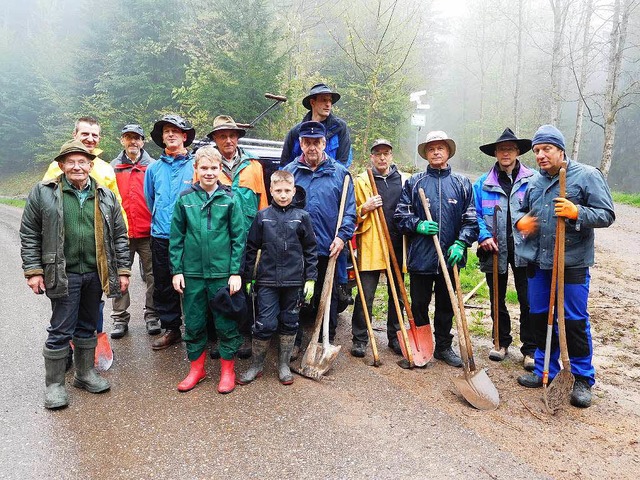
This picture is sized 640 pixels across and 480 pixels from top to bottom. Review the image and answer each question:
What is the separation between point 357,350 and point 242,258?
5.17ft

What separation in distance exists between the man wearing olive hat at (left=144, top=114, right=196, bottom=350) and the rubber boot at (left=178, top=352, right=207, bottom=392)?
A: 87 centimetres

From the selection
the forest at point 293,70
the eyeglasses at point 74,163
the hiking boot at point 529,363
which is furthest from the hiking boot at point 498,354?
the forest at point 293,70

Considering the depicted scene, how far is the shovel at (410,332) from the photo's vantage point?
425cm

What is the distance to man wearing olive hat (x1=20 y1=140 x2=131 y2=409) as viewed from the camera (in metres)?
3.42

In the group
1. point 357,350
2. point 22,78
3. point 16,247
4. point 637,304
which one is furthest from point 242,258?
point 22,78

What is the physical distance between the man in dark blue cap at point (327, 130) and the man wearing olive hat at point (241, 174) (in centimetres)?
44

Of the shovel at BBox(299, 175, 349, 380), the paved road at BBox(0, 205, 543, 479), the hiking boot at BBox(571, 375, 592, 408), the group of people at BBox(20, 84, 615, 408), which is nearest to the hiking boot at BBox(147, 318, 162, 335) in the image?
the group of people at BBox(20, 84, 615, 408)

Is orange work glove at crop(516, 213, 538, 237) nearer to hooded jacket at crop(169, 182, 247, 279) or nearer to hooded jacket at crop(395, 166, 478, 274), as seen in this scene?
hooded jacket at crop(395, 166, 478, 274)

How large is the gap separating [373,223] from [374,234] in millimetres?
114

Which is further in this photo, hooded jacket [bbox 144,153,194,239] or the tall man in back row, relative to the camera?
hooded jacket [bbox 144,153,194,239]

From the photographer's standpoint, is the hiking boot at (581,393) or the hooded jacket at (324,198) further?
the hooded jacket at (324,198)

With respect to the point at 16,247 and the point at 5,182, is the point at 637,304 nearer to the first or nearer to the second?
the point at 16,247

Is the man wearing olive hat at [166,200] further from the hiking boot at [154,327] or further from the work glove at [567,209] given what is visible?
the work glove at [567,209]

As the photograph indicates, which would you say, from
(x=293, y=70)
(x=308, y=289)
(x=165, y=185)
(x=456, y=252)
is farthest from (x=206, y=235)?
(x=293, y=70)
